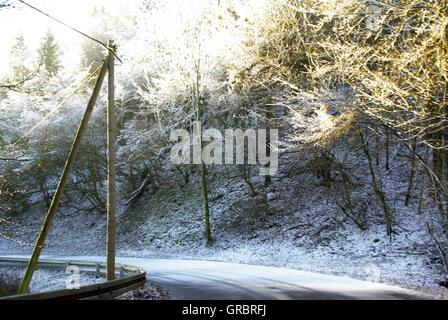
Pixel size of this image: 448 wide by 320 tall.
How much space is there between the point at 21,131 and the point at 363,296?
31467 mm

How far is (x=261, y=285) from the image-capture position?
1117cm

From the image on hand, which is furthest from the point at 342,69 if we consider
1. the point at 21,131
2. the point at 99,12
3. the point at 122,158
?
the point at 99,12

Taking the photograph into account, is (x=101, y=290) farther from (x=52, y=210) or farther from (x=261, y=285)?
(x=261, y=285)

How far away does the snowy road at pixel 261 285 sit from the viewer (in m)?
9.38

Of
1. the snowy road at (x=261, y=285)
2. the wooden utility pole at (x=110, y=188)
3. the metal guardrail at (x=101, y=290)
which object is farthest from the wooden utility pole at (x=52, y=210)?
the snowy road at (x=261, y=285)

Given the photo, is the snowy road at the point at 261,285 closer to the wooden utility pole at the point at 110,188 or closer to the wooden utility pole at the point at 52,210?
the wooden utility pole at the point at 110,188

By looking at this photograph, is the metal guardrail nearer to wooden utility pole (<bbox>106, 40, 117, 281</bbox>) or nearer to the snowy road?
wooden utility pole (<bbox>106, 40, 117, 281</bbox>)

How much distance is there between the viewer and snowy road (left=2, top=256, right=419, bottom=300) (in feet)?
30.8

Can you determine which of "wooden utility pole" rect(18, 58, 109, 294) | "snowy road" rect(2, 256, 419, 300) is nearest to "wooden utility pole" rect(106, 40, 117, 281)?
"wooden utility pole" rect(18, 58, 109, 294)

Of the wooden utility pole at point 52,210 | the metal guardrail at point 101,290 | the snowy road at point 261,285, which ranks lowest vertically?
the snowy road at point 261,285

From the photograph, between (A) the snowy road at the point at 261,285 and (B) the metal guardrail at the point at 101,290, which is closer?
(B) the metal guardrail at the point at 101,290

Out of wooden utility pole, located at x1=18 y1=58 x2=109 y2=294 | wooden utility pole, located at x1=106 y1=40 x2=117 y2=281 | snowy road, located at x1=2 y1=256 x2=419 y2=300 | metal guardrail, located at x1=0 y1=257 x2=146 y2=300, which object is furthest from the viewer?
wooden utility pole, located at x1=106 y1=40 x2=117 y2=281

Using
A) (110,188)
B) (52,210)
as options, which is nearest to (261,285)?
(110,188)
